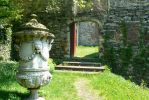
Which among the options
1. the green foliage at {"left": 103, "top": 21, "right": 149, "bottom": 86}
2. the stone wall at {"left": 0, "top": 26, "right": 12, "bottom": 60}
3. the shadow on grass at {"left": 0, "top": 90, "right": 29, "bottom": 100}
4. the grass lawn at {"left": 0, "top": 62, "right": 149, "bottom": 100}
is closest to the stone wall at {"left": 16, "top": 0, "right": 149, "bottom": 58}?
the green foliage at {"left": 103, "top": 21, "right": 149, "bottom": 86}

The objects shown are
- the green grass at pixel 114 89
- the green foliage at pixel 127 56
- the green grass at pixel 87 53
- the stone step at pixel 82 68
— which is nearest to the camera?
the green grass at pixel 114 89

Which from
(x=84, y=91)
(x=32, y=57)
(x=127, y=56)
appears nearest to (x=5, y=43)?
(x=127, y=56)

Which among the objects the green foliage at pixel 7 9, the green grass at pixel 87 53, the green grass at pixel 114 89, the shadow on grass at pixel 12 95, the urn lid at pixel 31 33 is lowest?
the green grass at pixel 87 53

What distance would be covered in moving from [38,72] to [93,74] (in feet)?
19.4

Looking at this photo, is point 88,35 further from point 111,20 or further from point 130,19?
point 130,19

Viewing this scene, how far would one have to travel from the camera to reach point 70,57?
17.4 metres

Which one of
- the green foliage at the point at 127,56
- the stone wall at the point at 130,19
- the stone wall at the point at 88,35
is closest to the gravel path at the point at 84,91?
the green foliage at the point at 127,56

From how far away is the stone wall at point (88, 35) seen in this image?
26984 mm

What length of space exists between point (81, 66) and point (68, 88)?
193 inches

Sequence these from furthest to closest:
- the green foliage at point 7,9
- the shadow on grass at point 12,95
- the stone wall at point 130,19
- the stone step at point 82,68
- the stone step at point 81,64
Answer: the stone wall at point 130,19 → the stone step at point 81,64 → the stone step at point 82,68 → the green foliage at point 7,9 → the shadow on grass at point 12,95

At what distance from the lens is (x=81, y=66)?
592 inches

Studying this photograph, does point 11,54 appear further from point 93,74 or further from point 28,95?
point 28,95

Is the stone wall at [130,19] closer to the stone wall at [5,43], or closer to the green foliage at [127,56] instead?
the green foliage at [127,56]

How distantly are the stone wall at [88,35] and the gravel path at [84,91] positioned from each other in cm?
1521
